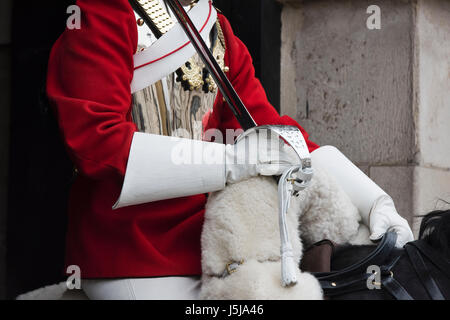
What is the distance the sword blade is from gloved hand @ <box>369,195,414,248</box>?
1.52 ft

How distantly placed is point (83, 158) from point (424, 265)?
2.88 feet

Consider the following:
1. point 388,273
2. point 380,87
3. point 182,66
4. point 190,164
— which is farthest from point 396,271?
point 380,87

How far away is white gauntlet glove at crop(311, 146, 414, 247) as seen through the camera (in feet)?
5.62

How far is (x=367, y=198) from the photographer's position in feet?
5.91

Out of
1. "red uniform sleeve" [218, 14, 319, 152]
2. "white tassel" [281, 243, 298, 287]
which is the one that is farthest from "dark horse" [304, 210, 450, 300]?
"red uniform sleeve" [218, 14, 319, 152]

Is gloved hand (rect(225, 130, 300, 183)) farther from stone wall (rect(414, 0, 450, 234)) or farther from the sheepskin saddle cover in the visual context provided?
stone wall (rect(414, 0, 450, 234))

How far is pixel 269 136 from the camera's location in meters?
1.51

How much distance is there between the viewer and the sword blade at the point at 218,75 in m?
1.63

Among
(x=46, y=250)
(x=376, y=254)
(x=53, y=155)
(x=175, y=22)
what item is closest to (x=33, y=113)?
(x=53, y=155)

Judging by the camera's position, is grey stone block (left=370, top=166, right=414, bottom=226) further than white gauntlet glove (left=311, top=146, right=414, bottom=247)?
Yes

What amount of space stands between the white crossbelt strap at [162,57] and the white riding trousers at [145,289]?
53 centimetres

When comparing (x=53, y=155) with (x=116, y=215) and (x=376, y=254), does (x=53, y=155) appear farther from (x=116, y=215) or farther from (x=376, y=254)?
(x=376, y=254)

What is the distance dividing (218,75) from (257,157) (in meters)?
0.29

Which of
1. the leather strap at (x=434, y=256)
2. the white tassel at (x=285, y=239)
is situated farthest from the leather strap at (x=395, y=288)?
the white tassel at (x=285, y=239)
